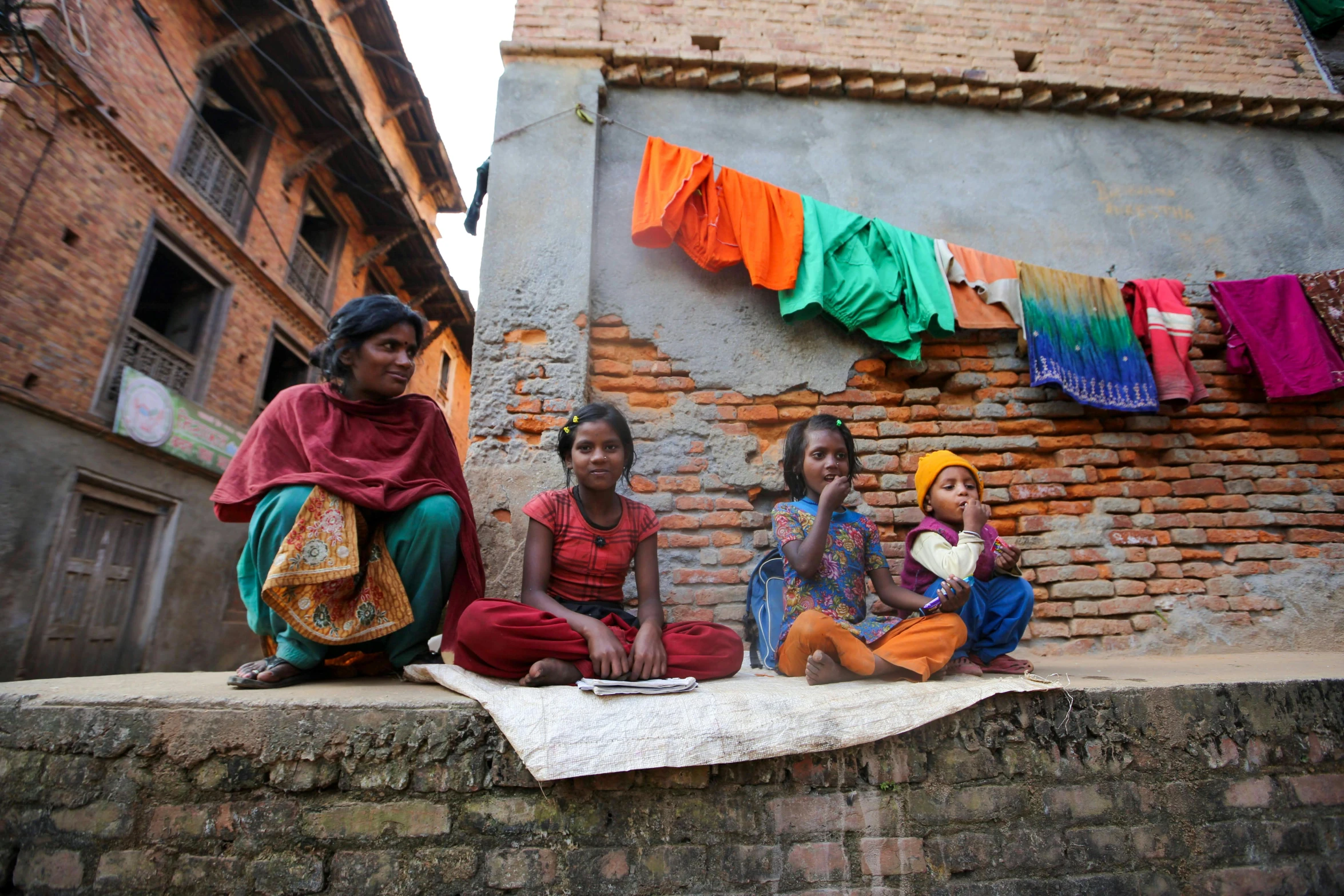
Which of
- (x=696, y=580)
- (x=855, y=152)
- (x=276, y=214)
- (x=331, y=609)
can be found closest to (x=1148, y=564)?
(x=696, y=580)

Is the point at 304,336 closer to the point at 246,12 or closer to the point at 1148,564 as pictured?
the point at 246,12

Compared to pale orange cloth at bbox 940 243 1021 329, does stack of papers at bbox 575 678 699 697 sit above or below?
below

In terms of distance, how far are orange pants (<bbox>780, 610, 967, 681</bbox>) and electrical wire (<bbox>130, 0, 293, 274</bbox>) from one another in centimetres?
689

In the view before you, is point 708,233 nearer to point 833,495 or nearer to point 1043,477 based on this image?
point 833,495

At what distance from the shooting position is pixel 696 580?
2.81 meters

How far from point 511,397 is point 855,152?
2.42 m

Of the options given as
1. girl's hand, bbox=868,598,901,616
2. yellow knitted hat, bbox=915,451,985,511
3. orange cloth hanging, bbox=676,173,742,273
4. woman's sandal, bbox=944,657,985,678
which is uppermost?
orange cloth hanging, bbox=676,173,742,273

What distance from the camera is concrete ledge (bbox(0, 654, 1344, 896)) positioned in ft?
4.74

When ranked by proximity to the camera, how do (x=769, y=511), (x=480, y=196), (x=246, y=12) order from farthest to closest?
(x=246, y=12) < (x=480, y=196) < (x=769, y=511)

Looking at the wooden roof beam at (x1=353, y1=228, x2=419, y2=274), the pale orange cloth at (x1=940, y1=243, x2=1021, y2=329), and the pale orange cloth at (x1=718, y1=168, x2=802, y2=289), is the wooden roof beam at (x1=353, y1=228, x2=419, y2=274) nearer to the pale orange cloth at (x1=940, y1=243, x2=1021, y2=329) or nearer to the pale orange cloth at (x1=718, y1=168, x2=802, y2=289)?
the pale orange cloth at (x1=718, y1=168, x2=802, y2=289)

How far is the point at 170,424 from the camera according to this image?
6.85 metres

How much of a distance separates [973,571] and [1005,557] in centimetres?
18

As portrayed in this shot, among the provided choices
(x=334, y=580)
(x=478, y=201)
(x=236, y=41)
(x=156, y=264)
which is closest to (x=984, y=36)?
(x=478, y=201)

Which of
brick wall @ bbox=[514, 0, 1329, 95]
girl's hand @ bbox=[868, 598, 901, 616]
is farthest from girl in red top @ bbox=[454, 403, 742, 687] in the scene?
brick wall @ bbox=[514, 0, 1329, 95]
